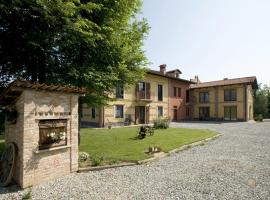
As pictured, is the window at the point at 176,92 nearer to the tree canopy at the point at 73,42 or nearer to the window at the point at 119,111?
the window at the point at 119,111

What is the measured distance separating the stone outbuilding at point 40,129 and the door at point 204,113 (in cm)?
3046

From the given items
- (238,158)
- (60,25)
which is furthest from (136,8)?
(238,158)

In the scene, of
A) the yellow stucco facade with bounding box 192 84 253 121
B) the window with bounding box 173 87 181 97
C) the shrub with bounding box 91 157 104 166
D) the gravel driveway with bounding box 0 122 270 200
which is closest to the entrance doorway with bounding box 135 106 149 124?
the window with bounding box 173 87 181 97

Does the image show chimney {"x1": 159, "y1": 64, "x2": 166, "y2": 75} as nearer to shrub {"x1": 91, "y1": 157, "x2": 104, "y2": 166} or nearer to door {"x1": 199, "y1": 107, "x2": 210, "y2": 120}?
door {"x1": 199, "y1": 107, "x2": 210, "y2": 120}

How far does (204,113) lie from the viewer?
34.3 meters

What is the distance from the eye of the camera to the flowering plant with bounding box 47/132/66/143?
229 inches

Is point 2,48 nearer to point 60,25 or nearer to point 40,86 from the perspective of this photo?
point 60,25

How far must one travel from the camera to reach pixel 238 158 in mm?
8195

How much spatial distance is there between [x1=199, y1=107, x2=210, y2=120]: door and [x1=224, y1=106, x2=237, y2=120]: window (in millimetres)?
2834

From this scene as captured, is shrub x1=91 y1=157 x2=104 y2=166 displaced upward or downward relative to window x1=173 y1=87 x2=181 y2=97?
downward

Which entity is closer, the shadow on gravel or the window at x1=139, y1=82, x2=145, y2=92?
the shadow on gravel

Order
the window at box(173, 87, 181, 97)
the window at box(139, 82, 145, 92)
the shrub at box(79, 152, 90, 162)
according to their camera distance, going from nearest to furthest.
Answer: the shrub at box(79, 152, 90, 162) → the window at box(139, 82, 145, 92) → the window at box(173, 87, 181, 97)

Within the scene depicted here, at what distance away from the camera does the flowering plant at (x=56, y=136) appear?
5.80 metres

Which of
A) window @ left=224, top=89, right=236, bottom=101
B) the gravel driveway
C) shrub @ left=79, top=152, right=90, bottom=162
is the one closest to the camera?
the gravel driveway
